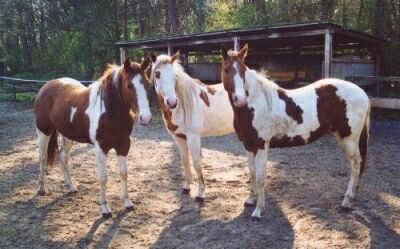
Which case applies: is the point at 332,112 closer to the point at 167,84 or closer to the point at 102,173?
the point at 167,84

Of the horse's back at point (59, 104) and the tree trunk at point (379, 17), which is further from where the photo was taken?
the tree trunk at point (379, 17)

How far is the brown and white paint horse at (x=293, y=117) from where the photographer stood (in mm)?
3525

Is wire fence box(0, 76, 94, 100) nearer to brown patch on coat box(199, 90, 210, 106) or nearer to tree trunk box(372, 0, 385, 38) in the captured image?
brown patch on coat box(199, 90, 210, 106)

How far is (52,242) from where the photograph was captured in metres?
3.14

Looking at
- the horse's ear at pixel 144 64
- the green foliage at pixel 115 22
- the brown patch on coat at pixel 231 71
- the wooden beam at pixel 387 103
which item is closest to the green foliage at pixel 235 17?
the green foliage at pixel 115 22

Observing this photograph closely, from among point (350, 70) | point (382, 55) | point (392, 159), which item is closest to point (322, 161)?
point (392, 159)

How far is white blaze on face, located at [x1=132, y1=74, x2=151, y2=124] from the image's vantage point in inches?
127

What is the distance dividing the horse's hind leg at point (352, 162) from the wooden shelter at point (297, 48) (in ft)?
13.8

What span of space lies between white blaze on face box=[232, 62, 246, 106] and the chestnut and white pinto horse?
0.65 m

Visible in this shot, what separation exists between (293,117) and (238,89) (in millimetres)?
757

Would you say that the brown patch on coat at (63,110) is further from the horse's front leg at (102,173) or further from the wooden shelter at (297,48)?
the wooden shelter at (297,48)

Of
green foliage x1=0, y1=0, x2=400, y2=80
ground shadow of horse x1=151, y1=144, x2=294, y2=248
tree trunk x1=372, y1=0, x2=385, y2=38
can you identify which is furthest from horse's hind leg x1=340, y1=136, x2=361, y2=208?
tree trunk x1=372, y1=0, x2=385, y2=38

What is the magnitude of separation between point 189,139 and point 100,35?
14139 millimetres

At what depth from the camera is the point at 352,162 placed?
380 cm
